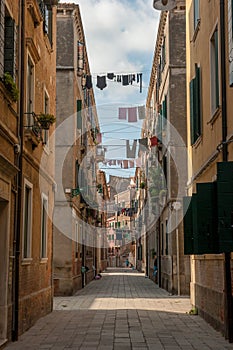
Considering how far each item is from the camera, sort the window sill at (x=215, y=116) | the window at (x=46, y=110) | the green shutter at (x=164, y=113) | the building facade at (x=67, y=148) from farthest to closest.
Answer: the green shutter at (x=164, y=113) < the building facade at (x=67, y=148) < the window at (x=46, y=110) < the window sill at (x=215, y=116)

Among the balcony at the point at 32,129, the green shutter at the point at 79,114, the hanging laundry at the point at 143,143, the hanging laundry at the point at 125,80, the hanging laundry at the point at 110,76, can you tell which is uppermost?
the hanging laundry at the point at 110,76

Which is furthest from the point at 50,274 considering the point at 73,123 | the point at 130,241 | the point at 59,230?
the point at 130,241

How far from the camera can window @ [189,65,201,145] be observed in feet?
48.7

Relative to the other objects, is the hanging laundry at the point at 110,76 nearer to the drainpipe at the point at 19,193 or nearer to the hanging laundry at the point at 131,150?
the hanging laundry at the point at 131,150

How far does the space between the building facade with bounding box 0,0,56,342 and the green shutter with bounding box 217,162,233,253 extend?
3.63 metres

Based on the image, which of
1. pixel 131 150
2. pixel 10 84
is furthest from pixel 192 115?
pixel 131 150

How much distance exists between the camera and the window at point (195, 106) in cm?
1484

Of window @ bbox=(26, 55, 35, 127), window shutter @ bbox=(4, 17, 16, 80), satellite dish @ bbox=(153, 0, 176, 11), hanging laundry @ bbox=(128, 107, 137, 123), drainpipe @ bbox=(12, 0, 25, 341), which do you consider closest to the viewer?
window shutter @ bbox=(4, 17, 16, 80)

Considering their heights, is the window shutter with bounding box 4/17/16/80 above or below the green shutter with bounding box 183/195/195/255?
above

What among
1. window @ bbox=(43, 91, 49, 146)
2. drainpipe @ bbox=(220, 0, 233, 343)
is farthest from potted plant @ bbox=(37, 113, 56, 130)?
drainpipe @ bbox=(220, 0, 233, 343)

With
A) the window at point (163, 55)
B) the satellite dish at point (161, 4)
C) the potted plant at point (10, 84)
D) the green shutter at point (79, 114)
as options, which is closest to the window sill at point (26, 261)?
the potted plant at point (10, 84)

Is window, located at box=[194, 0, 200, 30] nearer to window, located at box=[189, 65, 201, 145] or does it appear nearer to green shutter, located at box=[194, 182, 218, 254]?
window, located at box=[189, 65, 201, 145]

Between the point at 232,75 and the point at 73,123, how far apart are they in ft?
51.1

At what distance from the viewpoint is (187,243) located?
13531 mm
